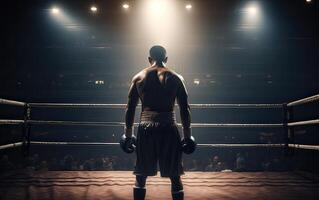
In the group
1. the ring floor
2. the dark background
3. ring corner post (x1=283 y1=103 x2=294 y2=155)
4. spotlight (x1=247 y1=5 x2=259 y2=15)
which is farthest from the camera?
spotlight (x1=247 y1=5 x2=259 y2=15)

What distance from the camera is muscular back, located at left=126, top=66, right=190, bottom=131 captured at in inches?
77.0

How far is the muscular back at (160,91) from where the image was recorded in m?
1.96

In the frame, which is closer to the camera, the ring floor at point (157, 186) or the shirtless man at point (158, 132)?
the shirtless man at point (158, 132)

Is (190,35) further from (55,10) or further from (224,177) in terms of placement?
(224,177)

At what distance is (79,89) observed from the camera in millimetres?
11648

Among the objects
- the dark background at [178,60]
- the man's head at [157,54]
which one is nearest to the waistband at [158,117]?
the man's head at [157,54]

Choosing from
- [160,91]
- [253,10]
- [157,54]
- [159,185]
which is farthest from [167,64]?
[160,91]

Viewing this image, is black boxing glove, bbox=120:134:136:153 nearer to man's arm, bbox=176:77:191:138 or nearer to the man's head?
man's arm, bbox=176:77:191:138

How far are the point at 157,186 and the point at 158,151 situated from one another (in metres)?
0.92

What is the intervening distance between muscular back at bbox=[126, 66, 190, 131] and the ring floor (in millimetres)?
790

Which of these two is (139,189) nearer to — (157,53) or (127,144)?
(127,144)

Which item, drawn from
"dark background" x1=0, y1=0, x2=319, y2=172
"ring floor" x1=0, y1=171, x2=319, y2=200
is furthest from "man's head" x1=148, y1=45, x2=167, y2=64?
"dark background" x1=0, y1=0, x2=319, y2=172

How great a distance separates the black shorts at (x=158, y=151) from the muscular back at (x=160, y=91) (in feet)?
0.38

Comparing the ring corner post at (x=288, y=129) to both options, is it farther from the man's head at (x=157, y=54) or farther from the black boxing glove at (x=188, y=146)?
the man's head at (x=157, y=54)
